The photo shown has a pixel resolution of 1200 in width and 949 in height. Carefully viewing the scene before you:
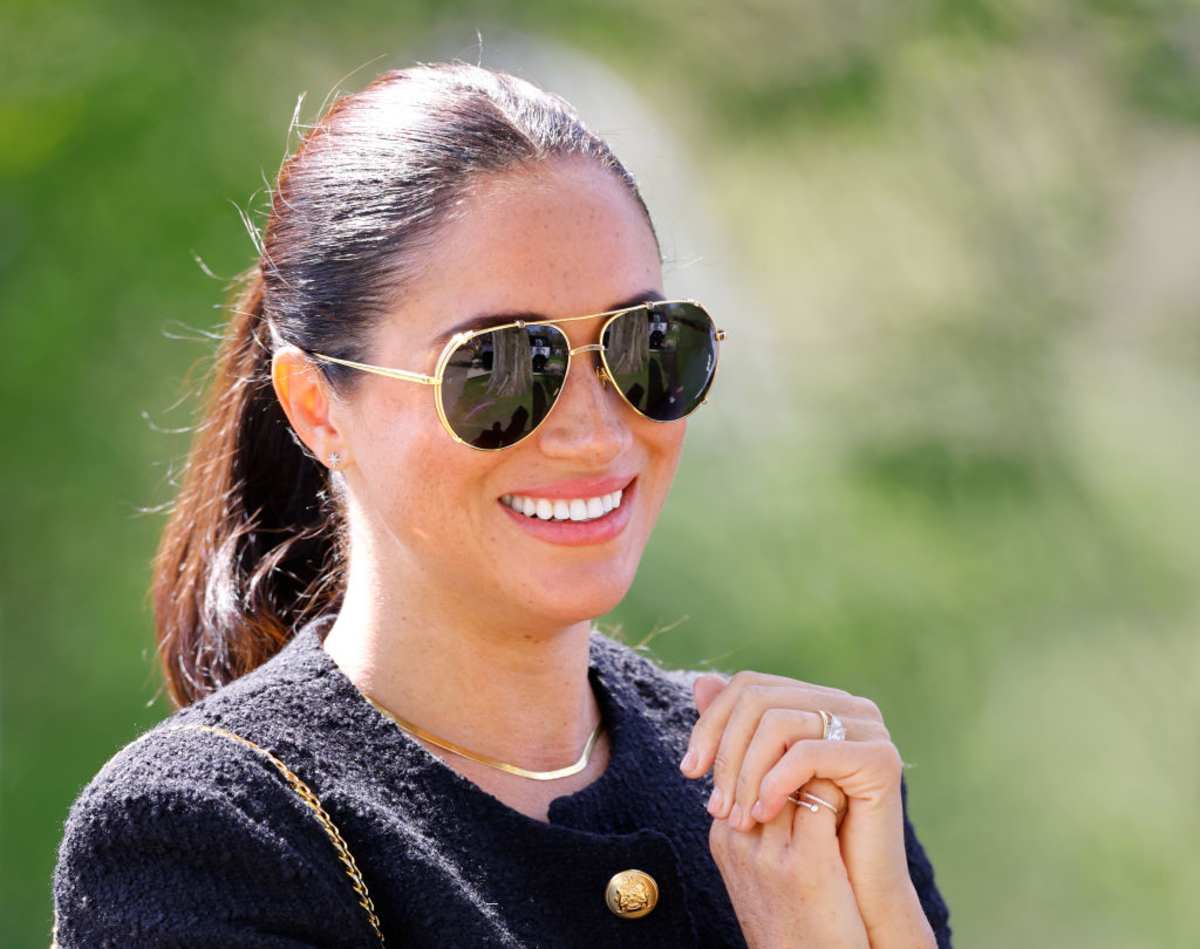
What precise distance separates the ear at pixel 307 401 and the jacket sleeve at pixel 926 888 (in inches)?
33.6

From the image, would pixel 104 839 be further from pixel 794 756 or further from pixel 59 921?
pixel 794 756

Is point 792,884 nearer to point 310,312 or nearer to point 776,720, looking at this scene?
point 776,720

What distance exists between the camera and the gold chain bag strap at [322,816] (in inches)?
70.2

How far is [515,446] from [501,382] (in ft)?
0.27

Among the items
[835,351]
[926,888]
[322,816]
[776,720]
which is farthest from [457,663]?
[835,351]

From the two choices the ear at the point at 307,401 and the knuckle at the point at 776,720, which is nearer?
the knuckle at the point at 776,720

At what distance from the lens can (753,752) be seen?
6.28 ft

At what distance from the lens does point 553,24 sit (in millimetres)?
5051

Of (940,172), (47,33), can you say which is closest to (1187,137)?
(940,172)

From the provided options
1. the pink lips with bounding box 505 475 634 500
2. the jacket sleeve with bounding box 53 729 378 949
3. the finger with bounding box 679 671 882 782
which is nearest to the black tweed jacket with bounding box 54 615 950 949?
the jacket sleeve with bounding box 53 729 378 949

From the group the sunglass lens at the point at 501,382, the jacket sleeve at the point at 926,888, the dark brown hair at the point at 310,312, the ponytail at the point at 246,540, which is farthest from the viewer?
the ponytail at the point at 246,540

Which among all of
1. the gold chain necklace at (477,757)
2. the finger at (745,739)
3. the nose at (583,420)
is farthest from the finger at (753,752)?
the nose at (583,420)

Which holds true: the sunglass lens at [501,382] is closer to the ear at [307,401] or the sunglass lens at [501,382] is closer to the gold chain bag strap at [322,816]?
the ear at [307,401]

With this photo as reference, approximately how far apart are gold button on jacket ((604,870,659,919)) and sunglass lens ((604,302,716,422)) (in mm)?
533
